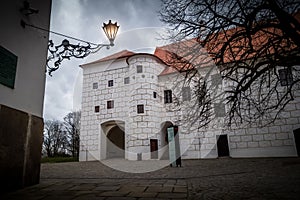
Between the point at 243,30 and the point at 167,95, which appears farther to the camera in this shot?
the point at 167,95

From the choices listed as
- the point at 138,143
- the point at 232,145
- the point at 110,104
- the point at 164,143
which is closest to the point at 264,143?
the point at 232,145

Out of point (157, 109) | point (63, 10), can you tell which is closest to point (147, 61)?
point (157, 109)

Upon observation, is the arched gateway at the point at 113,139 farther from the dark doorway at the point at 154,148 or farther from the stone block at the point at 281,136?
the stone block at the point at 281,136

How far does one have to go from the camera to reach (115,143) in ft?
66.7

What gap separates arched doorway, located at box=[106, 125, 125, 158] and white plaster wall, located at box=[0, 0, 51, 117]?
14.8m

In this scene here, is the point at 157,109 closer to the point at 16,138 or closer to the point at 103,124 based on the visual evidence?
the point at 103,124

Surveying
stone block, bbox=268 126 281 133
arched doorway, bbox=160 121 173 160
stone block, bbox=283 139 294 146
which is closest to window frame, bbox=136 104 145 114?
arched doorway, bbox=160 121 173 160

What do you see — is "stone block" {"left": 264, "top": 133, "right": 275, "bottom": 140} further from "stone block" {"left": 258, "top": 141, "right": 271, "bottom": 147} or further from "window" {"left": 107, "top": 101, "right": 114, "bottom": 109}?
"window" {"left": 107, "top": 101, "right": 114, "bottom": 109}

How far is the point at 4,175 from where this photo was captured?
11.5 feet

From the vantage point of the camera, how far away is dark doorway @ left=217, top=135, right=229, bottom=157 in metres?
14.9

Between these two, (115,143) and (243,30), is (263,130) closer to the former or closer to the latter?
(243,30)

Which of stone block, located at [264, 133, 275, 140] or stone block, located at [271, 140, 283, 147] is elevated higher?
stone block, located at [264, 133, 275, 140]

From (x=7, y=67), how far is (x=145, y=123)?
13.1 meters

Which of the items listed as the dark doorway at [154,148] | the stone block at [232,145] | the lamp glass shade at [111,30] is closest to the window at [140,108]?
the dark doorway at [154,148]
